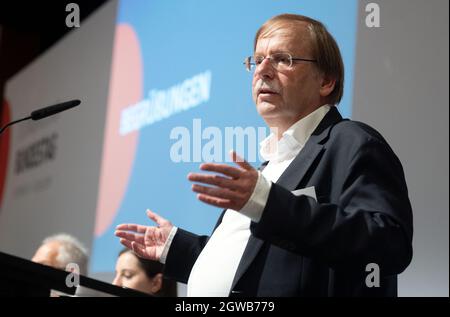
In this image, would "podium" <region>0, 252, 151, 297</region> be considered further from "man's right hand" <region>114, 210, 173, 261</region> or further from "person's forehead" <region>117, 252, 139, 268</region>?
"person's forehead" <region>117, 252, 139, 268</region>

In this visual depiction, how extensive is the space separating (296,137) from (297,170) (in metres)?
0.17

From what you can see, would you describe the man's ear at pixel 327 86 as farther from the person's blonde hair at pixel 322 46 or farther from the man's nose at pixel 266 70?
the man's nose at pixel 266 70

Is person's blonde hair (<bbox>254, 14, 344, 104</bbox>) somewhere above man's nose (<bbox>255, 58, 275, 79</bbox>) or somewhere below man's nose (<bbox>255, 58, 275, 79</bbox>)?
above

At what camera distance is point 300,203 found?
1485 mm

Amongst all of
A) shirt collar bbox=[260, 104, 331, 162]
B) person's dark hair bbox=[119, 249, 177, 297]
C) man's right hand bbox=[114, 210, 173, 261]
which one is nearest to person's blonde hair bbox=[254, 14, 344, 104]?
shirt collar bbox=[260, 104, 331, 162]

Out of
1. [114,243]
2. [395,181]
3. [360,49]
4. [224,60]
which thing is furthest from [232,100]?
[395,181]

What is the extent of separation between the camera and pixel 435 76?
299 cm

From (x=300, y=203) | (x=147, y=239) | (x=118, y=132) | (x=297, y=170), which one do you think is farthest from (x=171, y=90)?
(x=300, y=203)

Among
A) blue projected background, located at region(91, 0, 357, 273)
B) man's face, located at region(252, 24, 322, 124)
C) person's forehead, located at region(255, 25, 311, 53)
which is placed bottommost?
man's face, located at region(252, 24, 322, 124)

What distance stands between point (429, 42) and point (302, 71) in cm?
129

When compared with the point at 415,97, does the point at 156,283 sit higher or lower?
Answer: lower

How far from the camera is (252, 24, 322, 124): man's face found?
6.25ft

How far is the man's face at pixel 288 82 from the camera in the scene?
1905 millimetres

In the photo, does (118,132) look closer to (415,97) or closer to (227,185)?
(415,97)
